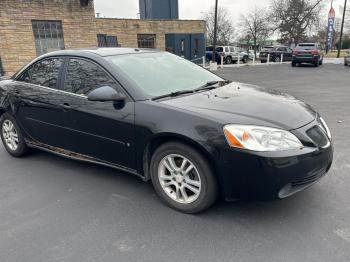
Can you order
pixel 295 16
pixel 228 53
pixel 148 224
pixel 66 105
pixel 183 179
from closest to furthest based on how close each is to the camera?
pixel 148 224, pixel 183 179, pixel 66 105, pixel 228 53, pixel 295 16

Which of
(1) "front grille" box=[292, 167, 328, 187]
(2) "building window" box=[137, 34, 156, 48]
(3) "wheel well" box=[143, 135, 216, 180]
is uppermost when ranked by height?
(2) "building window" box=[137, 34, 156, 48]

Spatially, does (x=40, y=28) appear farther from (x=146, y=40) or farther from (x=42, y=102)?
(x=146, y=40)

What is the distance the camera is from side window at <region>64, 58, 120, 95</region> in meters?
3.56

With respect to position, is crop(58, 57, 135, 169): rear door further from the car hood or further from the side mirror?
the car hood

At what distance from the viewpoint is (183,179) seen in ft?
10.2

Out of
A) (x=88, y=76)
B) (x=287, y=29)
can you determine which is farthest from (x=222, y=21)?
(x=88, y=76)

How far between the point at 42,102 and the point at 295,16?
50.7 m

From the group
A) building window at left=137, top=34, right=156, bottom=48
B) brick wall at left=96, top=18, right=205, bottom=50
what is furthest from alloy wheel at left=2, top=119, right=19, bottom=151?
building window at left=137, top=34, right=156, bottom=48

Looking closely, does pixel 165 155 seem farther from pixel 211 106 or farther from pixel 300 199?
pixel 300 199

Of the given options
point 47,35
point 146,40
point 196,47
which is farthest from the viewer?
point 196,47

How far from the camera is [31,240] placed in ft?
9.20

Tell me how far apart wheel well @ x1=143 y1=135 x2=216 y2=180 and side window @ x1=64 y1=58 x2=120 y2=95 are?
0.78 m

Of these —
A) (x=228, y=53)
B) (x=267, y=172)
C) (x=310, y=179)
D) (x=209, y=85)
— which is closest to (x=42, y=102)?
(x=209, y=85)

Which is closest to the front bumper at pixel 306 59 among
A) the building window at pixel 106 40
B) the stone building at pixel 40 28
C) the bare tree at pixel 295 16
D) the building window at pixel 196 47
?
the building window at pixel 196 47
